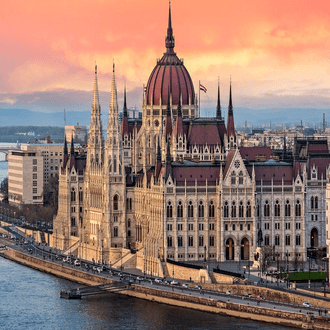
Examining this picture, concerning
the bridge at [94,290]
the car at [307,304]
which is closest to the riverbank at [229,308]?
the bridge at [94,290]

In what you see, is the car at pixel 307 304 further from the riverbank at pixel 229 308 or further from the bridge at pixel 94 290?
the bridge at pixel 94 290

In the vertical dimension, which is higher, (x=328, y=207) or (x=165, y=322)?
(x=328, y=207)

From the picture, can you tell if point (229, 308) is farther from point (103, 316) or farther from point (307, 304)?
point (103, 316)

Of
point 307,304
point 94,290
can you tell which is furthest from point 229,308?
point 94,290

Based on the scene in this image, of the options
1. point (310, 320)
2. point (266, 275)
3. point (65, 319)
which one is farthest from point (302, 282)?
point (65, 319)

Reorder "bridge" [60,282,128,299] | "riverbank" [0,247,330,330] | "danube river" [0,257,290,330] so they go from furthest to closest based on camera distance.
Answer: "bridge" [60,282,128,299] < "danube river" [0,257,290,330] < "riverbank" [0,247,330,330]

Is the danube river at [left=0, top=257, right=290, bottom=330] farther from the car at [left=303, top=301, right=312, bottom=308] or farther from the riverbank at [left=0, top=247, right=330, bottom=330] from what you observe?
the car at [left=303, top=301, right=312, bottom=308]

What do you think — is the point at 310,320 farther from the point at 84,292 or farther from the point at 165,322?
the point at 84,292

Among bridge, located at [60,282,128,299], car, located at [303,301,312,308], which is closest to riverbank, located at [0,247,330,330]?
bridge, located at [60,282,128,299]
